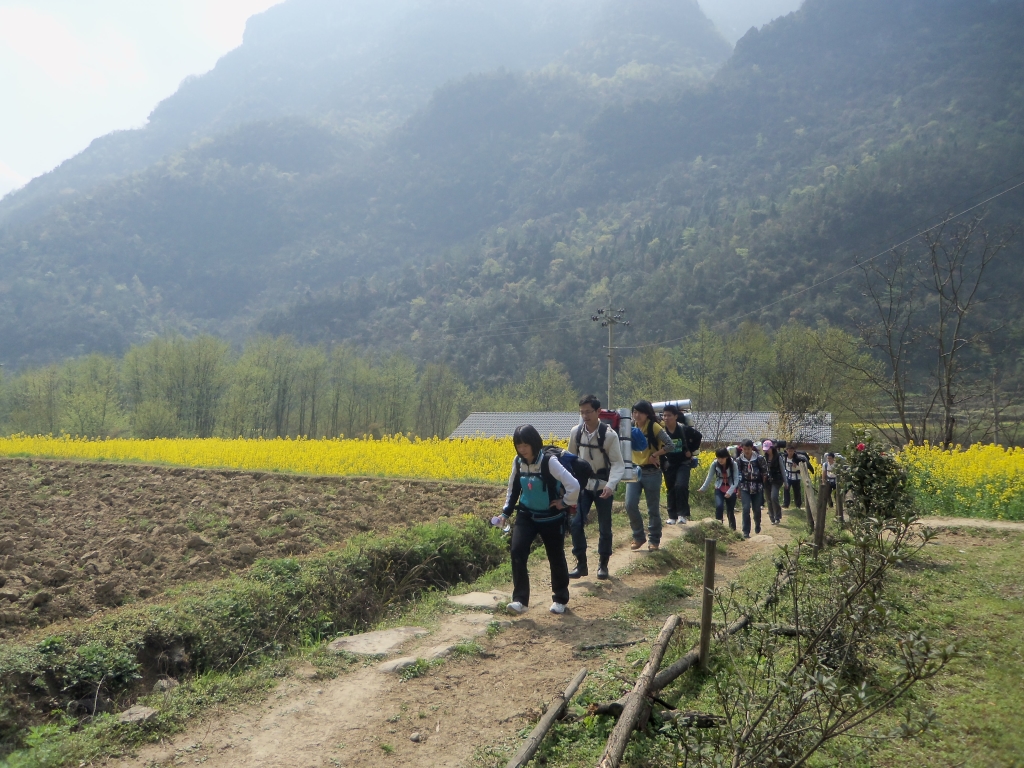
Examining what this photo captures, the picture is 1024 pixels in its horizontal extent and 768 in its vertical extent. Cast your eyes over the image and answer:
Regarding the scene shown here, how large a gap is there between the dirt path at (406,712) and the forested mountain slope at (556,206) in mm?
59200

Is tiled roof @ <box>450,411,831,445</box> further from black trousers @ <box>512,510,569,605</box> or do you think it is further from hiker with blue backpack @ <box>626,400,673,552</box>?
black trousers @ <box>512,510,569,605</box>

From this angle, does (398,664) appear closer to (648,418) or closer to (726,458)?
(648,418)

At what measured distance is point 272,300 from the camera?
422 feet

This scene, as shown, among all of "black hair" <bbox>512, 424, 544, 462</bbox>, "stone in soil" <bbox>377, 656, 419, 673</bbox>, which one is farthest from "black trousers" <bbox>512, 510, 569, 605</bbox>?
"stone in soil" <bbox>377, 656, 419, 673</bbox>

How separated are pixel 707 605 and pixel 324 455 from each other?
1585cm

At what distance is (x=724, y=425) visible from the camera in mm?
33562

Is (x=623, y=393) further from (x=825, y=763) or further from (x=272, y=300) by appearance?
(x=272, y=300)

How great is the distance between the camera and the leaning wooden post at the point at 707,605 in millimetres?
4375

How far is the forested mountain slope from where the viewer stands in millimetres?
70688

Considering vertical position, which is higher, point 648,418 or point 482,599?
point 648,418

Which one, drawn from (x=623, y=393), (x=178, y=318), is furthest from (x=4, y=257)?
(x=623, y=393)

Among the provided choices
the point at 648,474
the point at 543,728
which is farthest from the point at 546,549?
the point at 648,474

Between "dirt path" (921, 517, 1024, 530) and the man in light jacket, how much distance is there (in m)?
5.49

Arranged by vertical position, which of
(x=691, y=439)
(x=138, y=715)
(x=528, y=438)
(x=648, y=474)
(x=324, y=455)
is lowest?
(x=138, y=715)
